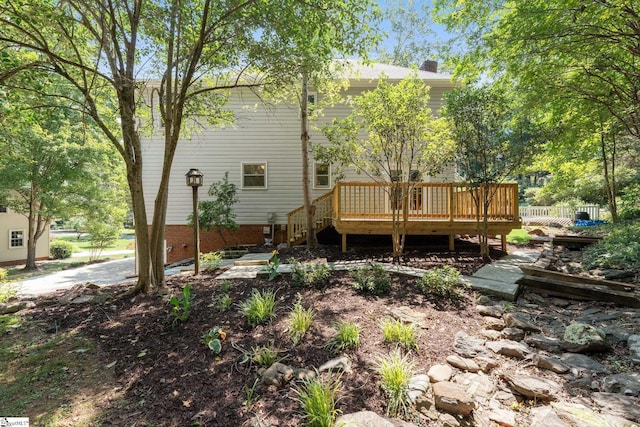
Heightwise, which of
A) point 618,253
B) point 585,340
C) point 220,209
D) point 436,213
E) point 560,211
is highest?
point 220,209

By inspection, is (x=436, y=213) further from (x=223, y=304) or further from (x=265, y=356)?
(x=265, y=356)

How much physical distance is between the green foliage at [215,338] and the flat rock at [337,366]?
106 cm

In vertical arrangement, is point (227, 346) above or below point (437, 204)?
below

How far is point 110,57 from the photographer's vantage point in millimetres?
4449

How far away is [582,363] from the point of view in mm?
2541

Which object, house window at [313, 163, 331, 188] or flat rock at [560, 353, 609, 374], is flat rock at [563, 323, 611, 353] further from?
house window at [313, 163, 331, 188]

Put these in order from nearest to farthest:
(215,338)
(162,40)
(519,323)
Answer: (215,338) → (519,323) → (162,40)

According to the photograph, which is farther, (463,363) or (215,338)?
(215,338)

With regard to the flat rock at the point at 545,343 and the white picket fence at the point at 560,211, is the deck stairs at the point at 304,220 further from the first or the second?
the white picket fence at the point at 560,211

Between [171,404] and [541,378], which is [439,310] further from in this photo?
[171,404]

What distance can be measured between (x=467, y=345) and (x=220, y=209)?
8.37m

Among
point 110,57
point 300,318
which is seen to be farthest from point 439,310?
point 110,57

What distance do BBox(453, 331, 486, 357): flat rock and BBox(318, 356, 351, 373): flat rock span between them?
44.2 inches

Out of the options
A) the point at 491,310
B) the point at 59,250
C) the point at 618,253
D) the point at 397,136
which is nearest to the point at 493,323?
the point at 491,310
